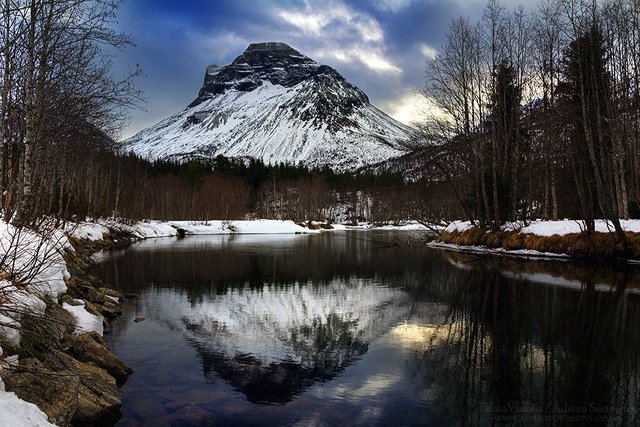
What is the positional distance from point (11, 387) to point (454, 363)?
22.6 feet

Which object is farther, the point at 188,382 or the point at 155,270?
the point at 155,270

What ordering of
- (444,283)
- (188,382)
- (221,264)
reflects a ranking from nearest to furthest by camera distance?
(188,382), (444,283), (221,264)

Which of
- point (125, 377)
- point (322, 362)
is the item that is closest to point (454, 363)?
point (322, 362)

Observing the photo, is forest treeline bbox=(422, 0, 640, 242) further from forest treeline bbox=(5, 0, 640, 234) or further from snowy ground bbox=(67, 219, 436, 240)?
snowy ground bbox=(67, 219, 436, 240)

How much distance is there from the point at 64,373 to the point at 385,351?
5.84m

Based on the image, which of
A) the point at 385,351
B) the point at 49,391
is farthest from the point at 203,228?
the point at 49,391

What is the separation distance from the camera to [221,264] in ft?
84.5

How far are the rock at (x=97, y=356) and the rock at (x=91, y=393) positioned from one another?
17.8 inches

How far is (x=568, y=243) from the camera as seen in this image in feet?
81.0

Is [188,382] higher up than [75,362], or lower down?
lower down

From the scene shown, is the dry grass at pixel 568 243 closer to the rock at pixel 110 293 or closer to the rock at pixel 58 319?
the rock at pixel 110 293

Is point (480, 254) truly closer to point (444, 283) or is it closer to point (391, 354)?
point (444, 283)

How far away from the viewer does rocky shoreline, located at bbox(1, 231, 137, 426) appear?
17.8ft

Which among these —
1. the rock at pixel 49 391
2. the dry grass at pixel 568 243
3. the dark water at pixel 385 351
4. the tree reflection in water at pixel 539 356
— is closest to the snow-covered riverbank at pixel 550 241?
the dry grass at pixel 568 243
